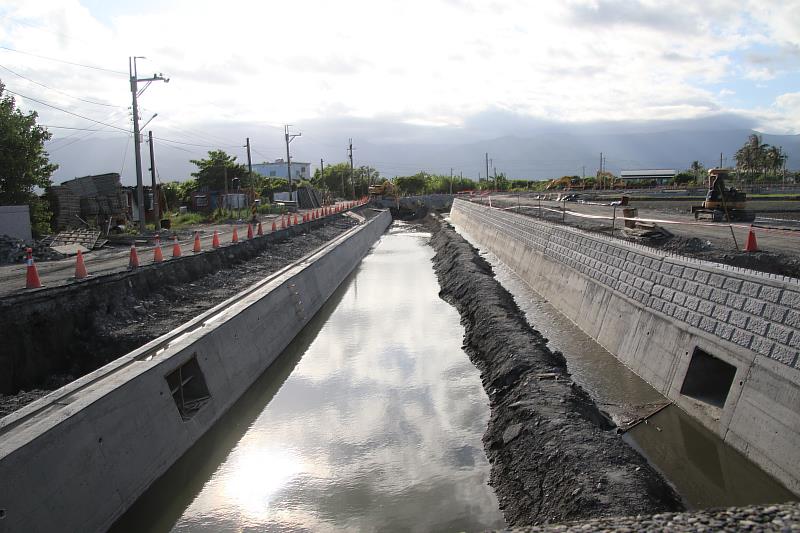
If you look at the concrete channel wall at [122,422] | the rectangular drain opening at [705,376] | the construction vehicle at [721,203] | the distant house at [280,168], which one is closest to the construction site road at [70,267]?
the concrete channel wall at [122,422]

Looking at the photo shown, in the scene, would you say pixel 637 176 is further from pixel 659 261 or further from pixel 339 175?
A: pixel 659 261

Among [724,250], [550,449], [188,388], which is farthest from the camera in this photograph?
[724,250]

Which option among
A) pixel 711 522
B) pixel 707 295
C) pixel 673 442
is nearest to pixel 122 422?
pixel 711 522

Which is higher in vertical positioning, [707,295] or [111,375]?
[707,295]

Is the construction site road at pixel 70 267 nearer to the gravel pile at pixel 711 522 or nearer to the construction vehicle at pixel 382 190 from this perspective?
the gravel pile at pixel 711 522

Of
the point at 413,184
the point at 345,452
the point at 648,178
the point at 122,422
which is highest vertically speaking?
the point at 413,184

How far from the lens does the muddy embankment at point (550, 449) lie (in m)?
5.98

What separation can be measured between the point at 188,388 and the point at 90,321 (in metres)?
3.18

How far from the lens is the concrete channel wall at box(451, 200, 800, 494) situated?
6.77 meters

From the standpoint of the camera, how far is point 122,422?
22.4 feet

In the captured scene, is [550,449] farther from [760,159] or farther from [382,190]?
[760,159]

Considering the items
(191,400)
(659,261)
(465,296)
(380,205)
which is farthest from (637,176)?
(191,400)

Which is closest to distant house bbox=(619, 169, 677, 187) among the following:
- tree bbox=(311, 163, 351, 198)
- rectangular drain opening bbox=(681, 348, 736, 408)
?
tree bbox=(311, 163, 351, 198)

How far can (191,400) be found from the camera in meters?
9.20
